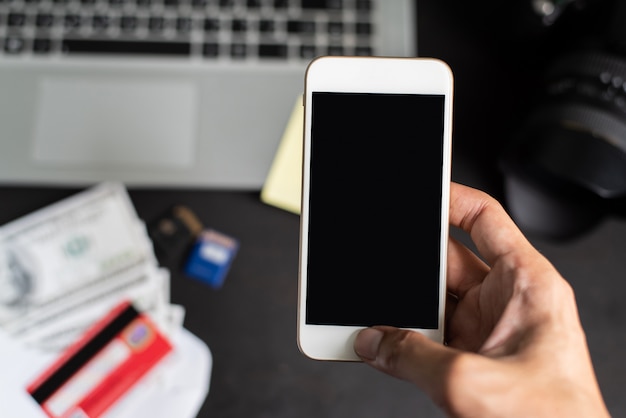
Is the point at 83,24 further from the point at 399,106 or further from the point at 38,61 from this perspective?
the point at 399,106

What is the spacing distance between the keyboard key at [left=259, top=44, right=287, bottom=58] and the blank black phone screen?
0.53ft

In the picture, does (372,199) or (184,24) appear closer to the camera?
(372,199)

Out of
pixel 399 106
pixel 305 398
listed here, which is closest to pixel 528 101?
pixel 399 106

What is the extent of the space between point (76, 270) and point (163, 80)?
8.0 inches

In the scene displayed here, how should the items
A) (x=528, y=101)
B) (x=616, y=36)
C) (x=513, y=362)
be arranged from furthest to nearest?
(x=528, y=101), (x=616, y=36), (x=513, y=362)

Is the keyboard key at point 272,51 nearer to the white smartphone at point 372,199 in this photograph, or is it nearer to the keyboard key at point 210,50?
the keyboard key at point 210,50

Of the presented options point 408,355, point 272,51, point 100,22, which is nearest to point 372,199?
point 408,355

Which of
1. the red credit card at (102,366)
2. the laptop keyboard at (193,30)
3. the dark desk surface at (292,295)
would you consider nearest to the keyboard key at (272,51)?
the laptop keyboard at (193,30)

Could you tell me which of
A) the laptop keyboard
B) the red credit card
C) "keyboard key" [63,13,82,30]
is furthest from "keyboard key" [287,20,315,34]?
the red credit card

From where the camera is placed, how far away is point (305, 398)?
0.47 m

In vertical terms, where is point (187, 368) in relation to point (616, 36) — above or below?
below

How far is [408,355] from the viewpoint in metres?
0.30

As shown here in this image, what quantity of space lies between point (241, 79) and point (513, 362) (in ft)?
1.16

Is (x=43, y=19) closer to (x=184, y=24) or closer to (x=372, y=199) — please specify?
(x=184, y=24)
